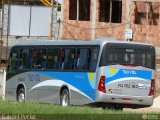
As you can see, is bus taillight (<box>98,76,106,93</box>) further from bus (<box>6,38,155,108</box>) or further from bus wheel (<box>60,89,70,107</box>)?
bus wheel (<box>60,89,70,107</box>)

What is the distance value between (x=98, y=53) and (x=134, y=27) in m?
21.1

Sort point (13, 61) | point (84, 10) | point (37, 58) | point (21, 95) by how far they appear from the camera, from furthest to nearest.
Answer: point (84, 10), point (13, 61), point (21, 95), point (37, 58)

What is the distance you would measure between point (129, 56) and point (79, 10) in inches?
1042

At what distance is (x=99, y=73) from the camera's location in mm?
25109

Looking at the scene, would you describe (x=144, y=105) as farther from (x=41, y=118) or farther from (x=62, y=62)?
(x=41, y=118)

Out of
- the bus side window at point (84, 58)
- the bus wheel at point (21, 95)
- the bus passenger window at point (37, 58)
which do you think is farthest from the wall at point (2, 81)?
the bus side window at point (84, 58)

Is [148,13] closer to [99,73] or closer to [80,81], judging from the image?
[80,81]

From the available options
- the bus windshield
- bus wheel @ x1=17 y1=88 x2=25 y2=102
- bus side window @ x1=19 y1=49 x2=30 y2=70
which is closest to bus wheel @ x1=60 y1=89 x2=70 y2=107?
the bus windshield

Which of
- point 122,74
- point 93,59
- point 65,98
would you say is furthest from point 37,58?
point 122,74

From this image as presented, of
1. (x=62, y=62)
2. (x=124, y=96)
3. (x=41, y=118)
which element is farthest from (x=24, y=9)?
(x=41, y=118)

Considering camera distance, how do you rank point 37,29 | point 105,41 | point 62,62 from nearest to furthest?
point 105,41
point 62,62
point 37,29

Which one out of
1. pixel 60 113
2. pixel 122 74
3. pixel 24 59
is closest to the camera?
pixel 60 113

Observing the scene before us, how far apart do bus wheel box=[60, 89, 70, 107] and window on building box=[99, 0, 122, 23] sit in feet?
77.6

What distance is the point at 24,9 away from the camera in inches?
1969
